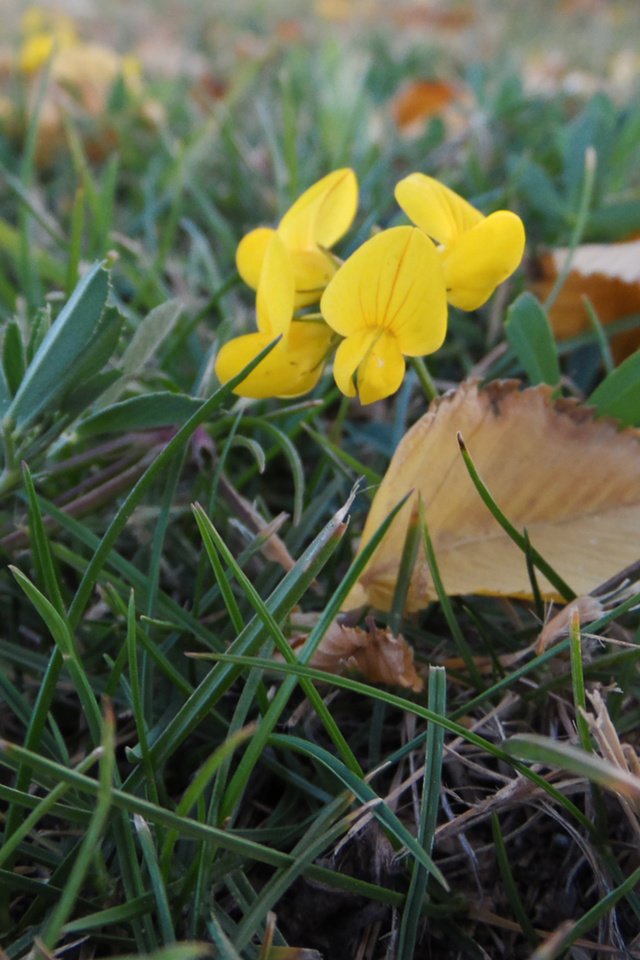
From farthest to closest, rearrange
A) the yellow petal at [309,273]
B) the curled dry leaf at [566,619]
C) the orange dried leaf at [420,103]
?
1. the orange dried leaf at [420,103]
2. the yellow petal at [309,273]
3. the curled dry leaf at [566,619]

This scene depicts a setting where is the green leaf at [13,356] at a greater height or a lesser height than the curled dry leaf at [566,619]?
greater

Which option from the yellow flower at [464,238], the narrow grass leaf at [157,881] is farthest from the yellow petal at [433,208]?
the narrow grass leaf at [157,881]

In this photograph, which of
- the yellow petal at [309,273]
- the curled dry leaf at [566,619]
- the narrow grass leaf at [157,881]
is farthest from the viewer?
the yellow petal at [309,273]

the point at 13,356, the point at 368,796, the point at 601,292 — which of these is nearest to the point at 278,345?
the point at 13,356

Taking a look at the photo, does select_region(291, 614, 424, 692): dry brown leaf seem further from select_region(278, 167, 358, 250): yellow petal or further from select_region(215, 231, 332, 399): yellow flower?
select_region(278, 167, 358, 250): yellow petal

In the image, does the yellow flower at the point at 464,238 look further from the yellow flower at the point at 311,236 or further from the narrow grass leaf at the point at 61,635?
the narrow grass leaf at the point at 61,635

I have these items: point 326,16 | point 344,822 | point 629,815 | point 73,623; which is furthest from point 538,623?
point 326,16

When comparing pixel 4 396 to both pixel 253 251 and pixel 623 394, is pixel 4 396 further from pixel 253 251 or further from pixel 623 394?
pixel 623 394
